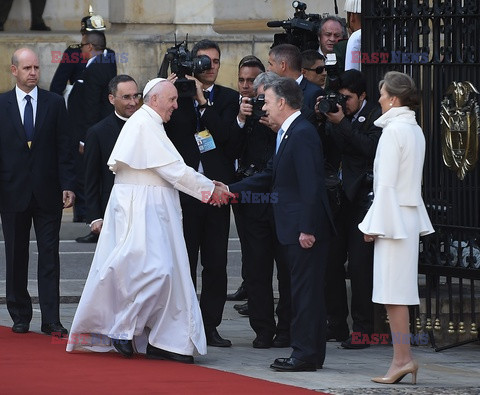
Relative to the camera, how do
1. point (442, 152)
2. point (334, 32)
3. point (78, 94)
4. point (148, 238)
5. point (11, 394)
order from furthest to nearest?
point (78, 94), point (334, 32), point (442, 152), point (148, 238), point (11, 394)

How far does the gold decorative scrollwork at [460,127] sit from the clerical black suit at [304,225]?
1289 mm

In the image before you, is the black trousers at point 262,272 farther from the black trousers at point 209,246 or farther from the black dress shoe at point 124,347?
the black dress shoe at point 124,347

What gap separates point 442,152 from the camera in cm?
1165

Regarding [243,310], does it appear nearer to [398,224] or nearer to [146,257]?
[146,257]

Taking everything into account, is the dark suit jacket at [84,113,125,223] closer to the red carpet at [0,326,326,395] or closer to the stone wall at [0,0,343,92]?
the red carpet at [0,326,326,395]

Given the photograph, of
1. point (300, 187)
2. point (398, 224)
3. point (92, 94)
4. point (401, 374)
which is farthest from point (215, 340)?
point (92, 94)

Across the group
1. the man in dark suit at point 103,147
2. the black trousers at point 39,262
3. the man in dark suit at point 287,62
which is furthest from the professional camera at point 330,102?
the black trousers at point 39,262

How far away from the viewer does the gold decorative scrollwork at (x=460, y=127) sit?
11.4 metres

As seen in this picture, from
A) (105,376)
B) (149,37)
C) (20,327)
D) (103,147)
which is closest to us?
(105,376)

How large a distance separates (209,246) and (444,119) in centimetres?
189

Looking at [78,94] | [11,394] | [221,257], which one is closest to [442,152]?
[221,257]

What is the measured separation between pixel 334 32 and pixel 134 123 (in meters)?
3.12

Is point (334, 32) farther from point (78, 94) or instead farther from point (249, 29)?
point (249, 29)

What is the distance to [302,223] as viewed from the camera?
1050 centimetres
